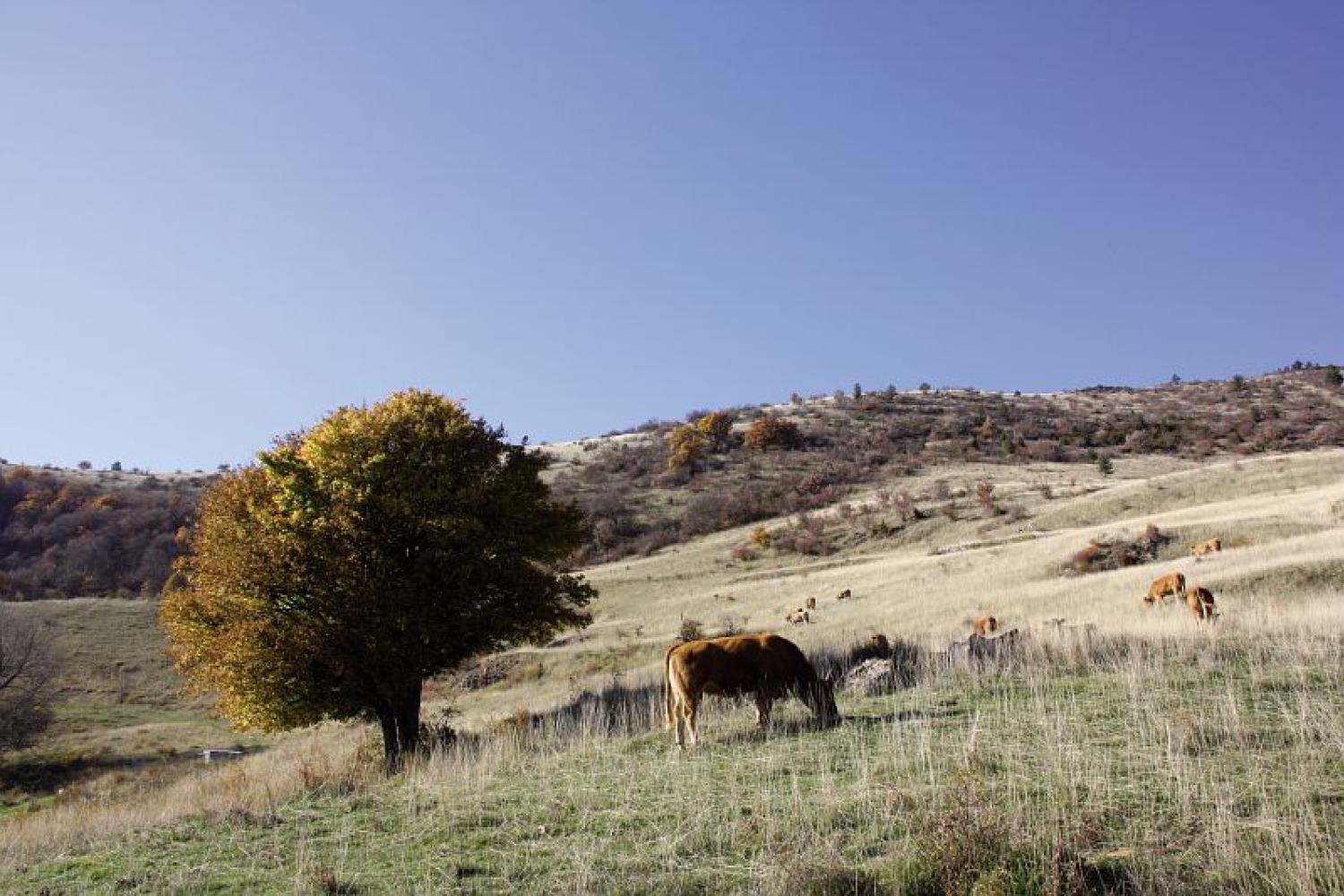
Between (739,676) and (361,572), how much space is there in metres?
12.7

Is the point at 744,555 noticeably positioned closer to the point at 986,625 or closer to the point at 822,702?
the point at 986,625

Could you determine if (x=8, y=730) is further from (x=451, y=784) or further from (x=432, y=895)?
(x=432, y=895)

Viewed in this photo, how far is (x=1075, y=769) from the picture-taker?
751cm

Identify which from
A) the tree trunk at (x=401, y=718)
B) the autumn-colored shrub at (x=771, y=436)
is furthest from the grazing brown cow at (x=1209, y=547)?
the autumn-colored shrub at (x=771, y=436)

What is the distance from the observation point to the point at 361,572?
70.8 ft

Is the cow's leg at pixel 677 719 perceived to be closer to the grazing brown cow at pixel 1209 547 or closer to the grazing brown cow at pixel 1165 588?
the grazing brown cow at pixel 1165 588

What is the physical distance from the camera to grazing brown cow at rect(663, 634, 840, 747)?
12.3 m

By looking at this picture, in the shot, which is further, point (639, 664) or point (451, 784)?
point (639, 664)

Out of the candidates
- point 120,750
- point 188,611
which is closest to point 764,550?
point 120,750

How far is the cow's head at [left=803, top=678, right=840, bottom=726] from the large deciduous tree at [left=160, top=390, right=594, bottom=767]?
11.8m

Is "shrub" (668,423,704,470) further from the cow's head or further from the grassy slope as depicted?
the cow's head

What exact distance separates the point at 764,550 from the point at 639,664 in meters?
33.1

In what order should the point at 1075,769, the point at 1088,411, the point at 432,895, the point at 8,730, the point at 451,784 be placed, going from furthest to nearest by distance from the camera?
the point at 1088,411, the point at 8,730, the point at 451,784, the point at 1075,769, the point at 432,895

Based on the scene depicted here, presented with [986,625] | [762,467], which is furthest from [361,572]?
[762,467]
